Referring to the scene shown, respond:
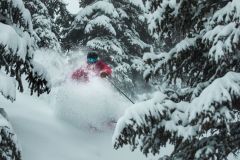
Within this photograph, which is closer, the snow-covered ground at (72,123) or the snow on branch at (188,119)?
the snow on branch at (188,119)

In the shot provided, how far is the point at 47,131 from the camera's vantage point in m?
10.8

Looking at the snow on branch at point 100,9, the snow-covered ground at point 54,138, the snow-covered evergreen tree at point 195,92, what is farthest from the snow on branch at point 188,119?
the snow on branch at point 100,9

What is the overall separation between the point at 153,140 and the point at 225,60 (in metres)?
1.75

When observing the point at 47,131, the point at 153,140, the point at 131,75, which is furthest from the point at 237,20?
the point at 131,75

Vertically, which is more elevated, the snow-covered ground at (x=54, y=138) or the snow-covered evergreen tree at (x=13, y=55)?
the snow-covered ground at (x=54, y=138)

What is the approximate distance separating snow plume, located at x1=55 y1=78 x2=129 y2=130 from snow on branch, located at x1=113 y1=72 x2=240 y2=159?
20.9 feet

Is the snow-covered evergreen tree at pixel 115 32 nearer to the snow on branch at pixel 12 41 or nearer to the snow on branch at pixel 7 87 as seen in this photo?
the snow on branch at pixel 12 41

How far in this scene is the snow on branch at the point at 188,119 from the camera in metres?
5.23

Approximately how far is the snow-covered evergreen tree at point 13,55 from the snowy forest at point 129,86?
1cm

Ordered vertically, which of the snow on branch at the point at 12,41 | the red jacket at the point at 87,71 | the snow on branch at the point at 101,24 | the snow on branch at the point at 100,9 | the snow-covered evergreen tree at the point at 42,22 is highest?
the snow-covered evergreen tree at the point at 42,22

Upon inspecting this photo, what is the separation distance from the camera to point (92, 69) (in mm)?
12992

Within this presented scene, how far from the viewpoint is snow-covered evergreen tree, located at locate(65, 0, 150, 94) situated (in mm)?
17453

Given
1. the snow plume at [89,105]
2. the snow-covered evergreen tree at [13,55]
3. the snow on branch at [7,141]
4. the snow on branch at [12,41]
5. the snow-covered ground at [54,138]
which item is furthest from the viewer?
the snow plume at [89,105]

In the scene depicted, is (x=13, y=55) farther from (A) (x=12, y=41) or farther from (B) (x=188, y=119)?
(B) (x=188, y=119)
